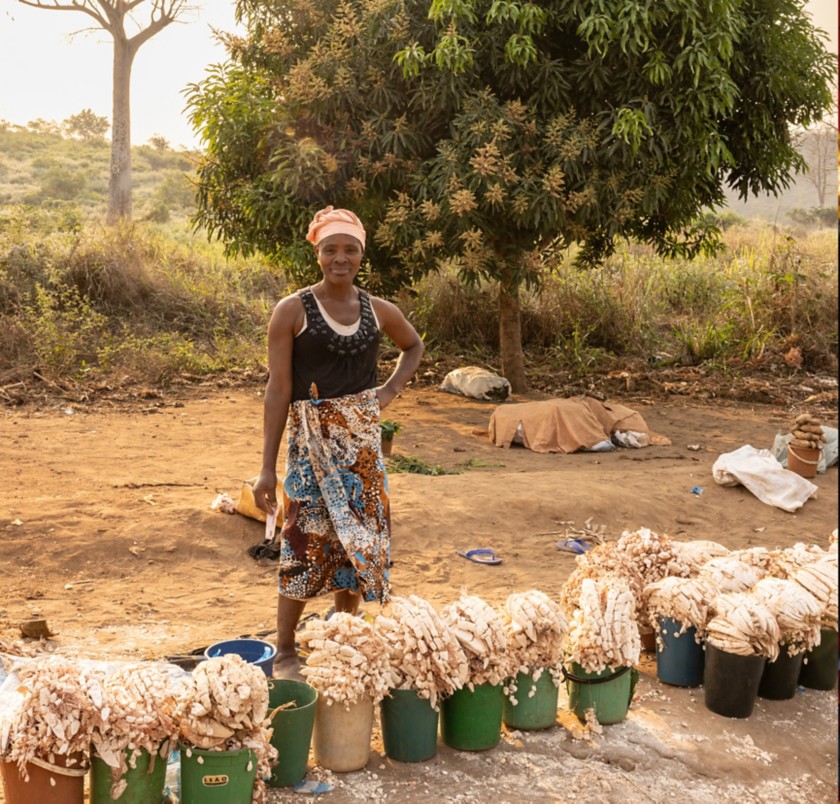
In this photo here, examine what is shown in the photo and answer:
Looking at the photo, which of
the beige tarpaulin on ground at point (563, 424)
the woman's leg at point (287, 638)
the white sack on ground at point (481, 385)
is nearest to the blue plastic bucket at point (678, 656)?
the woman's leg at point (287, 638)

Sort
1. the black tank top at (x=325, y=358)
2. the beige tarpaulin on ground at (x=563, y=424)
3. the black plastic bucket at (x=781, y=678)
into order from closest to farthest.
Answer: the black tank top at (x=325, y=358) < the black plastic bucket at (x=781, y=678) < the beige tarpaulin on ground at (x=563, y=424)

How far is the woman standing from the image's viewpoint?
3225 millimetres

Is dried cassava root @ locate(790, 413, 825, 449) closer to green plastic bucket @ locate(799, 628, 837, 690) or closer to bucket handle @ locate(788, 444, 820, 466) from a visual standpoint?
bucket handle @ locate(788, 444, 820, 466)

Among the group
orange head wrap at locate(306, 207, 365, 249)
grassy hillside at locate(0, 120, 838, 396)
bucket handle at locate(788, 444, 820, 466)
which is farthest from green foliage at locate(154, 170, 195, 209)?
orange head wrap at locate(306, 207, 365, 249)

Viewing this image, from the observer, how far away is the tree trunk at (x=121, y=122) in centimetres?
1886

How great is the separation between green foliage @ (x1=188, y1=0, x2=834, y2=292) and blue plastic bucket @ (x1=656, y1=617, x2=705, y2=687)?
18.3 feet

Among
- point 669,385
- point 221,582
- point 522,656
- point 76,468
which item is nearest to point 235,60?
point 76,468

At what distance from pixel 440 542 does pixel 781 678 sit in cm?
252

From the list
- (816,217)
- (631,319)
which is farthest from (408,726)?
(816,217)

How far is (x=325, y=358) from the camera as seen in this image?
324 centimetres

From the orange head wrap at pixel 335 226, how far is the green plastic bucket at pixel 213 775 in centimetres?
164

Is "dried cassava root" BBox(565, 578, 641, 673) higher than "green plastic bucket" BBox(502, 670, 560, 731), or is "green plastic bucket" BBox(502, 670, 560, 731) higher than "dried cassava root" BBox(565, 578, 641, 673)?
"dried cassava root" BBox(565, 578, 641, 673)

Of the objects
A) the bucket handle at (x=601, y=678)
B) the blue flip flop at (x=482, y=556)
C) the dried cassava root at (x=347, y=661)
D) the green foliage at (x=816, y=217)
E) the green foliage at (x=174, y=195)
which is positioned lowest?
the blue flip flop at (x=482, y=556)

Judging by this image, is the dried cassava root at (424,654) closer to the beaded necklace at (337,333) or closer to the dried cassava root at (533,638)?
the dried cassava root at (533,638)
